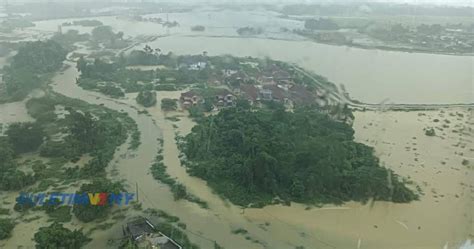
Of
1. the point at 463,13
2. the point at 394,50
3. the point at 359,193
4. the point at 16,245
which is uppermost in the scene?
the point at 463,13

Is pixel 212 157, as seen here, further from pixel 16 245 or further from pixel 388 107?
pixel 388 107

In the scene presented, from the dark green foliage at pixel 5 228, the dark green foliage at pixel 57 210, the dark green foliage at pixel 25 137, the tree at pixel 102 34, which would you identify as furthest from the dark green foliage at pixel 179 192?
the tree at pixel 102 34

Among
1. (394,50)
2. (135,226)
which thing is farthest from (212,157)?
(394,50)

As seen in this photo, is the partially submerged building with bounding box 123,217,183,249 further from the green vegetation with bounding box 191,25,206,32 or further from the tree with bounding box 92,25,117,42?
the green vegetation with bounding box 191,25,206,32

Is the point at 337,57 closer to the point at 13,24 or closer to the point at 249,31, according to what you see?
the point at 249,31

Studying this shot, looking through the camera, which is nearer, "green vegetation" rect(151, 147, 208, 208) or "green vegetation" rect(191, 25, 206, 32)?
"green vegetation" rect(151, 147, 208, 208)

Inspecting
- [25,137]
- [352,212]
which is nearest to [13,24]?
[25,137]

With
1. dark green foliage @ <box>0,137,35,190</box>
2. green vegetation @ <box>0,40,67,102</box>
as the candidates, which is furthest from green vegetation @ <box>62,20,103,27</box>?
dark green foliage @ <box>0,137,35,190</box>
